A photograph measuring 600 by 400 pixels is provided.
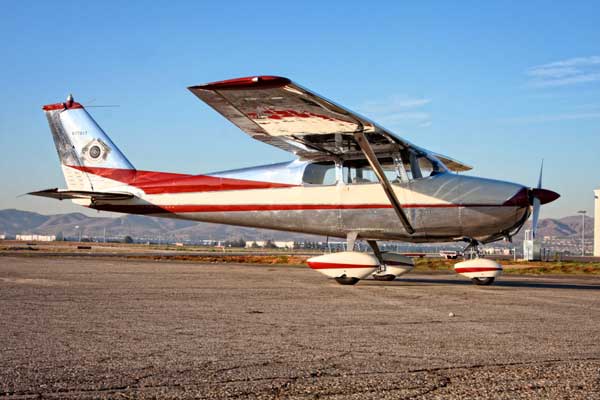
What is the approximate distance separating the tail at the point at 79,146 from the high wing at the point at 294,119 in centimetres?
491

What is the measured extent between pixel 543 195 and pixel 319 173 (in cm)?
451

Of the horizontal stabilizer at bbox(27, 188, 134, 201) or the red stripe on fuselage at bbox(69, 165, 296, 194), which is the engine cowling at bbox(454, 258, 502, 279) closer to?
the red stripe on fuselage at bbox(69, 165, 296, 194)

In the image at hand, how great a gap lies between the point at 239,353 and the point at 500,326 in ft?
10.7

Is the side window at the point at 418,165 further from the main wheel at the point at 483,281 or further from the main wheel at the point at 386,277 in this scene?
the main wheel at the point at 386,277

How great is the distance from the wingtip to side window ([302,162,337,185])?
4033mm

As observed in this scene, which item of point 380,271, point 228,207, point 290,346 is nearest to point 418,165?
point 380,271

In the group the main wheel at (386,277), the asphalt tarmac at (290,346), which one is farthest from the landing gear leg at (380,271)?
the asphalt tarmac at (290,346)

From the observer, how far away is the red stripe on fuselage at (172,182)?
14948 millimetres

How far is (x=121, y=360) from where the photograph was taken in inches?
187

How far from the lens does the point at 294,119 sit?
40.3 feet

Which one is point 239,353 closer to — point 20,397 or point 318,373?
point 318,373

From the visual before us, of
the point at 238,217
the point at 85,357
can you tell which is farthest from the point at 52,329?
the point at 238,217

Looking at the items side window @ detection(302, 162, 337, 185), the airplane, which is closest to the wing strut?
the airplane

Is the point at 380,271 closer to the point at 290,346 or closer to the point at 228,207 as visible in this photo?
the point at 228,207
